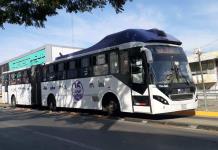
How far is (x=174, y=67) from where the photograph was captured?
14.7 meters

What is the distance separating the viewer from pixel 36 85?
2430 cm

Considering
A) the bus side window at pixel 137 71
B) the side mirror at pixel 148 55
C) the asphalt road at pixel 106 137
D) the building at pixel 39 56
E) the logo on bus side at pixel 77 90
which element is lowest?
the asphalt road at pixel 106 137

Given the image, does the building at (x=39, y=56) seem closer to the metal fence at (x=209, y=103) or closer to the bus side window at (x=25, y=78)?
the bus side window at (x=25, y=78)

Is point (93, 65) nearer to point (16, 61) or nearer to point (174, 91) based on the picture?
point (174, 91)

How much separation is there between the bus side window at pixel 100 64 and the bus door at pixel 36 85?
23.2 feet

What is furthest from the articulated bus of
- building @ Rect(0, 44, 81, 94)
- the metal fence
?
building @ Rect(0, 44, 81, 94)

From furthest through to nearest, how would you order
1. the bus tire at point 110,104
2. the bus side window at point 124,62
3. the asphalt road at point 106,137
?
the bus tire at point 110,104, the bus side window at point 124,62, the asphalt road at point 106,137

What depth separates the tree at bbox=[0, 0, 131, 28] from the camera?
10.3 m

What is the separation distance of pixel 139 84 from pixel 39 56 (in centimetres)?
3132

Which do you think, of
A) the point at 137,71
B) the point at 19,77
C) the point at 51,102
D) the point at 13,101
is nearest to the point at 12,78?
the point at 19,77

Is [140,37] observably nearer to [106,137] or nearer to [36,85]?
[106,137]

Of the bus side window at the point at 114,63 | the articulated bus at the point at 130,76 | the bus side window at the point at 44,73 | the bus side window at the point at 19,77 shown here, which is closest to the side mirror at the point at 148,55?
the articulated bus at the point at 130,76

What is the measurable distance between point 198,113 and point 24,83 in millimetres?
14062

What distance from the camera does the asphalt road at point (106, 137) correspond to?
966 cm
